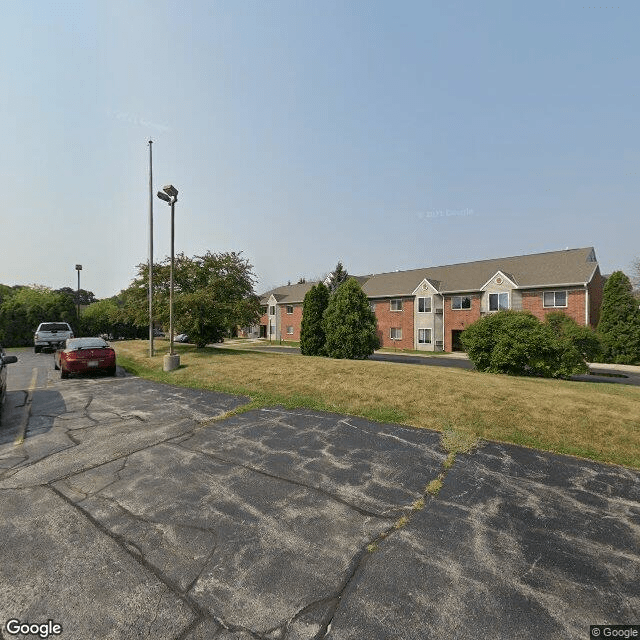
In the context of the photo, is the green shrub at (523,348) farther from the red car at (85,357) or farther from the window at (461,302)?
the window at (461,302)

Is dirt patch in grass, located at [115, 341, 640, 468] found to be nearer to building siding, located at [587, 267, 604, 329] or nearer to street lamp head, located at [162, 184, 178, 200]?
street lamp head, located at [162, 184, 178, 200]

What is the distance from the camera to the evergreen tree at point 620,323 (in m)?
26.0

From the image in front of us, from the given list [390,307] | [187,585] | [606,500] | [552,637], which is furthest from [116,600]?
[390,307]

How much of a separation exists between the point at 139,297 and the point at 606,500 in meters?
20.5

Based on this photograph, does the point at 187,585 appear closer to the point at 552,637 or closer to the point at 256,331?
the point at 552,637

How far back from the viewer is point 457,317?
33406 millimetres

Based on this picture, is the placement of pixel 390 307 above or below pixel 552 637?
above

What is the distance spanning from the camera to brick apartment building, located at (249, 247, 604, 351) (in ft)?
92.4

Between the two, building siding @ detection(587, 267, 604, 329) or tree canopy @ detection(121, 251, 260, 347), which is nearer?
tree canopy @ detection(121, 251, 260, 347)

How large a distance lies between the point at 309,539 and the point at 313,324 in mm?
20303

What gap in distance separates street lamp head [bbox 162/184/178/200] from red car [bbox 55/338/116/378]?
6.62 m

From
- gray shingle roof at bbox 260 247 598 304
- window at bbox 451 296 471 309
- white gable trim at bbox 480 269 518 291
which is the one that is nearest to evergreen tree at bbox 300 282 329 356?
gray shingle roof at bbox 260 247 598 304

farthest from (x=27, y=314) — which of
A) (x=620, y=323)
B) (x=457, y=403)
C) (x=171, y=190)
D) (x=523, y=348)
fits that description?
(x=620, y=323)

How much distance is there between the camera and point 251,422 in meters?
7.19
